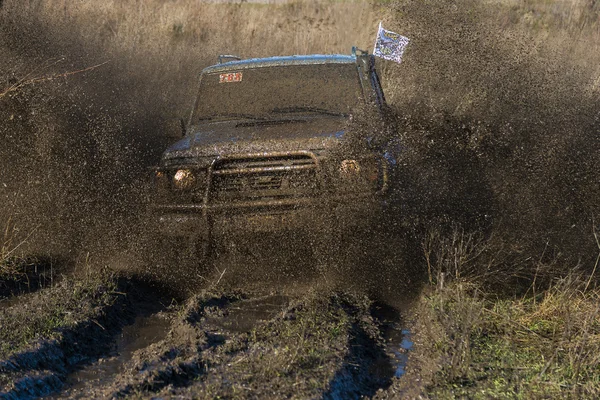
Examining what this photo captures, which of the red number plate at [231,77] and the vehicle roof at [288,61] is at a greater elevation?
the vehicle roof at [288,61]

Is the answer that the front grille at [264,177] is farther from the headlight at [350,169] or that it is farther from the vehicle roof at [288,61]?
the vehicle roof at [288,61]

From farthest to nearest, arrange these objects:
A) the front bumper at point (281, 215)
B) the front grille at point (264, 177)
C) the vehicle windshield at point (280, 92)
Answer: the vehicle windshield at point (280, 92) → the front grille at point (264, 177) → the front bumper at point (281, 215)

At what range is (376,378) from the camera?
498 centimetres

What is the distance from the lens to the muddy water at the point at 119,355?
188 inches

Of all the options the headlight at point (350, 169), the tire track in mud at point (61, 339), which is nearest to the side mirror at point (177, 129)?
the tire track in mud at point (61, 339)

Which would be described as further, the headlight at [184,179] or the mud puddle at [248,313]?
the headlight at [184,179]

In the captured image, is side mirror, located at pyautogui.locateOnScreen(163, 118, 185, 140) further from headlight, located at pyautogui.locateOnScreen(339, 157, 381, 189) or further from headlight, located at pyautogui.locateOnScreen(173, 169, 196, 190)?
headlight, located at pyautogui.locateOnScreen(339, 157, 381, 189)

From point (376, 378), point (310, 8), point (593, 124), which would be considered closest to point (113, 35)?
point (310, 8)

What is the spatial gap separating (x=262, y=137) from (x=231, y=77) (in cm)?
155

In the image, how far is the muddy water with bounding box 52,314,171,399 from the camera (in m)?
4.79

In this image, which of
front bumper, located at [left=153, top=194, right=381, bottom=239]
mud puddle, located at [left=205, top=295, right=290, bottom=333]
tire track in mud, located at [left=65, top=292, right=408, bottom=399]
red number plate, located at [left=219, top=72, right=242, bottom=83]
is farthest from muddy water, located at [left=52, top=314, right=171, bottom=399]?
red number plate, located at [left=219, top=72, right=242, bottom=83]

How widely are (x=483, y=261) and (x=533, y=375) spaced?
2.39m

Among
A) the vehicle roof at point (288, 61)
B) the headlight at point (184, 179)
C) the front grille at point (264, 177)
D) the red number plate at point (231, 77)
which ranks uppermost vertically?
the vehicle roof at point (288, 61)

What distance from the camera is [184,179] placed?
738 centimetres
